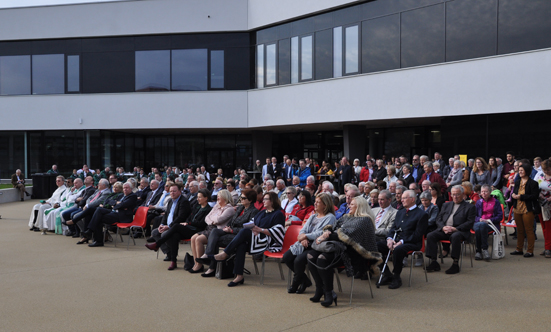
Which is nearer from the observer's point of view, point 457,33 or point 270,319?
point 270,319

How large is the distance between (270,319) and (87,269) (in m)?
3.93

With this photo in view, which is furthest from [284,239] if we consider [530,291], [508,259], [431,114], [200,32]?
[200,32]

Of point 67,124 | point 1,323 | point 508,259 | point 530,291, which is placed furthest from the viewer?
point 67,124

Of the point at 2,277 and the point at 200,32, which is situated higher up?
the point at 200,32

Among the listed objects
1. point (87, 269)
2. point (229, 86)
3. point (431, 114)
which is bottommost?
point (87, 269)

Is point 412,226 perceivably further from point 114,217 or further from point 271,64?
point 271,64

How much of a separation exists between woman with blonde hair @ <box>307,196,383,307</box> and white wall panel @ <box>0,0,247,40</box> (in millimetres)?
18078

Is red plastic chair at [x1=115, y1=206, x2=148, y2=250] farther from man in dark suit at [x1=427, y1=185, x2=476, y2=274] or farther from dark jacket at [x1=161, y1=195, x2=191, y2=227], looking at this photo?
man in dark suit at [x1=427, y1=185, x2=476, y2=274]

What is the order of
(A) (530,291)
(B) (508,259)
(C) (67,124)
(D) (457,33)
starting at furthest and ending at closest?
(C) (67,124) → (D) (457,33) → (B) (508,259) → (A) (530,291)

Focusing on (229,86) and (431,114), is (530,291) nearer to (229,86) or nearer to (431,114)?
(431,114)

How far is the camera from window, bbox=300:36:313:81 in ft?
66.0

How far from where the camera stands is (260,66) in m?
22.2

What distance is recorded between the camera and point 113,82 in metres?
23.6

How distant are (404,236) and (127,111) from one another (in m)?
19.5
